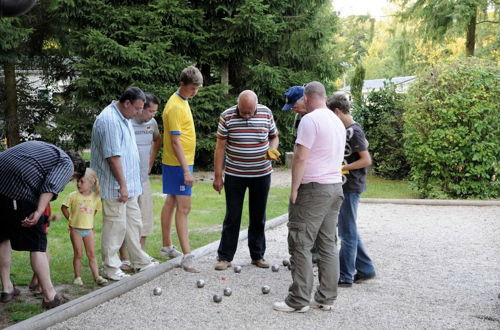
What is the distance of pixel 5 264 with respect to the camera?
16.2 ft

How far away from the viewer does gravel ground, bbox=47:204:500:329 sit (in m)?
4.65

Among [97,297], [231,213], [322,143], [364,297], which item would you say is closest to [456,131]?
[231,213]

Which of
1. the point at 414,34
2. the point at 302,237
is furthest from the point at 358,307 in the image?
the point at 414,34

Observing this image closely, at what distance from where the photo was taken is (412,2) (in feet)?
73.0

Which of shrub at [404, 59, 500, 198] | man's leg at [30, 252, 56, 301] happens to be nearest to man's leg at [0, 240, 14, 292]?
man's leg at [30, 252, 56, 301]

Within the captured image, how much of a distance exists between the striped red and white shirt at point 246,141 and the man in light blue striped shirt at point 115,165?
3.18 ft

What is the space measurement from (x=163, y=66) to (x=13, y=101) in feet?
21.3

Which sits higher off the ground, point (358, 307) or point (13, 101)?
point (13, 101)

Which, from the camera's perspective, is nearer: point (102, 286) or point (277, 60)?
point (102, 286)

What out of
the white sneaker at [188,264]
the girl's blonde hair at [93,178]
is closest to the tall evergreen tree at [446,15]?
the white sneaker at [188,264]

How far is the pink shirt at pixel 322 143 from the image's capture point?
4.62 m

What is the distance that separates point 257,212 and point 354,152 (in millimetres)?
1397

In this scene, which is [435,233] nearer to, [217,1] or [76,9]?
[217,1]

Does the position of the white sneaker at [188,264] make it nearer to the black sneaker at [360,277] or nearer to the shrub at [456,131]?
the black sneaker at [360,277]
